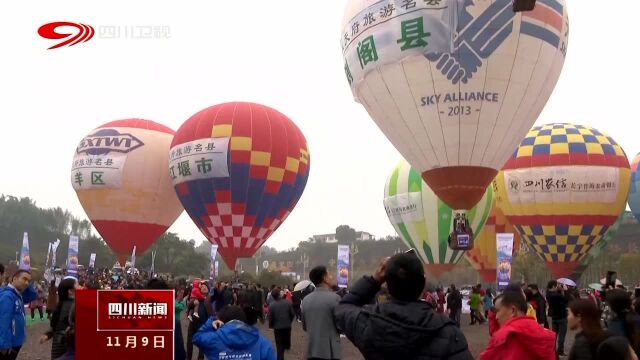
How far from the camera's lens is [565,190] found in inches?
1096

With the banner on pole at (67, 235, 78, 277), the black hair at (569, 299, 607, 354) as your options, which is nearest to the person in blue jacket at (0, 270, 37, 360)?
the black hair at (569, 299, 607, 354)

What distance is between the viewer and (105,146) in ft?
112

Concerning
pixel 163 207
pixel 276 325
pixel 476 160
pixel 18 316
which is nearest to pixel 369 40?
pixel 476 160

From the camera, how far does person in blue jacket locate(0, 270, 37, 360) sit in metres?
6.96

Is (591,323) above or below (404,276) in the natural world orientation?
below

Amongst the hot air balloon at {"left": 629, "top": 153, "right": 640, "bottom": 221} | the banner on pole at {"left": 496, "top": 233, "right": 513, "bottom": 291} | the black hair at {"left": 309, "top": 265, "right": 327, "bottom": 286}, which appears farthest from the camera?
the hot air balloon at {"left": 629, "top": 153, "right": 640, "bottom": 221}

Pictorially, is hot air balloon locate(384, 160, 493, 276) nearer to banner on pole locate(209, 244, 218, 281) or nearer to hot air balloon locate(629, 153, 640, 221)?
banner on pole locate(209, 244, 218, 281)

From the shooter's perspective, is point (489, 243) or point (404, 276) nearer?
point (404, 276)

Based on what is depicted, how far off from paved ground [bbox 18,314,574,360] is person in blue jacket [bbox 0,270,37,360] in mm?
5506

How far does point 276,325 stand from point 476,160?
10.5m

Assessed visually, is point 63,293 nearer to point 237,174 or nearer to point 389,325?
point 389,325

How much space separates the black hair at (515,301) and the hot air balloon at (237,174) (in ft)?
78.1

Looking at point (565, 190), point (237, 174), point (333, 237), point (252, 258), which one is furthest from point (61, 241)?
point (565, 190)

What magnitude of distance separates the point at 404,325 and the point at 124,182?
32221mm
